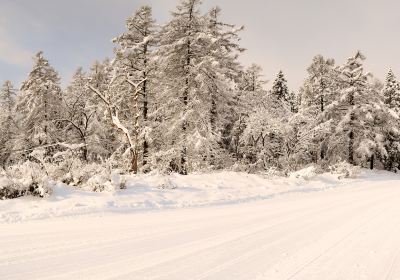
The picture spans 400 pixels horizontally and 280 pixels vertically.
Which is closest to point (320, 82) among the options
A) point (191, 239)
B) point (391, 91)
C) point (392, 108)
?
point (392, 108)

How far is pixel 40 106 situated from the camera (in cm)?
3622

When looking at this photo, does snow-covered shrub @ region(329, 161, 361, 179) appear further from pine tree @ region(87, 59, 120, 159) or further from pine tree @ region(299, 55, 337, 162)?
pine tree @ region(87, 59, 120, 159)

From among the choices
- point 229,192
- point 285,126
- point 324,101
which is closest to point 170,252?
point 229,192

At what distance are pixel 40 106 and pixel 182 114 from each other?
1815 cm

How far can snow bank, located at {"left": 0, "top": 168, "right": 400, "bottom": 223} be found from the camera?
10.2 metres

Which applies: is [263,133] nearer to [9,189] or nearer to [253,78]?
[253,78]

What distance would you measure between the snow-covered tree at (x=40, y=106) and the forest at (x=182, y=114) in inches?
4.3

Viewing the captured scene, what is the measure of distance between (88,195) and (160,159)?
14010 millimetres

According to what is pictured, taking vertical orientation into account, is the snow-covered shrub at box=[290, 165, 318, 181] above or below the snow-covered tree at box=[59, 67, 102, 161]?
below

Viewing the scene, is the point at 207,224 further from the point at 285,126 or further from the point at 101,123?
the point at 101,123

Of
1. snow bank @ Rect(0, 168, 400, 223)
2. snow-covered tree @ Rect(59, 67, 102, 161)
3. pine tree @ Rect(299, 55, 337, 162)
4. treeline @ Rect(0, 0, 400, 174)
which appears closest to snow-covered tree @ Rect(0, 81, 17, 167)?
treeline @ Rect(0, 0, 400, 174)

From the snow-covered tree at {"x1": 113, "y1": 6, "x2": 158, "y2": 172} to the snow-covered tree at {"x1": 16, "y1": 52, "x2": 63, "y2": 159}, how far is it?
12.2m

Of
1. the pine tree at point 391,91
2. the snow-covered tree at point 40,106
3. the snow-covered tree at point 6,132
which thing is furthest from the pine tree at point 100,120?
the pine tree at point 391,91

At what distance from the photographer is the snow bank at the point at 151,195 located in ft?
33.6
